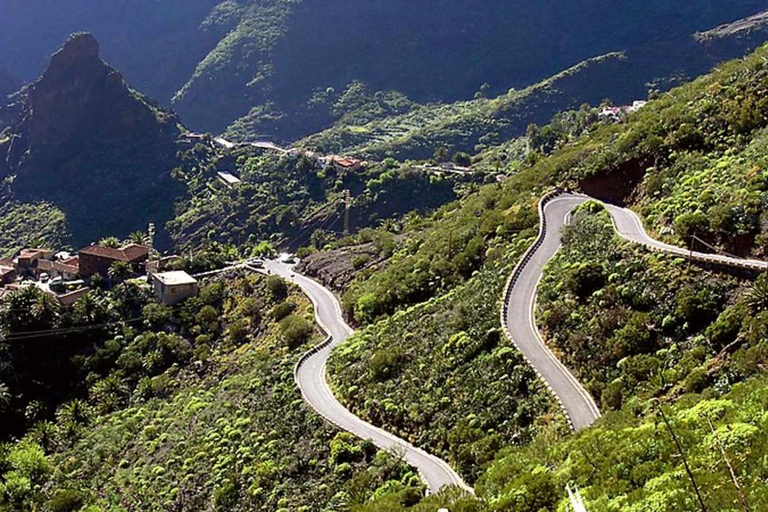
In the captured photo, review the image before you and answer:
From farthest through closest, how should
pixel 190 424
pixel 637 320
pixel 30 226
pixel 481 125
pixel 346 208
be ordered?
pixel 481 125
pixel 30 226
pixel 346 208
pixel 190 424
pixel 637 320

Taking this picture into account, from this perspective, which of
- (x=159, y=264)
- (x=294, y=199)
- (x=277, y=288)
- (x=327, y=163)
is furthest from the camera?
(x=327, y=163)

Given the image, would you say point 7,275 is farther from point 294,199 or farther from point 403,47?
point 403,47

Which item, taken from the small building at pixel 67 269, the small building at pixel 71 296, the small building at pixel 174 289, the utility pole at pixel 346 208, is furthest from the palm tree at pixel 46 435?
the utility pole at pixel 346 208

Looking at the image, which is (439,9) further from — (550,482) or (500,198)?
(550,482)

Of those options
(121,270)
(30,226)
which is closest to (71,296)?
(121,270)

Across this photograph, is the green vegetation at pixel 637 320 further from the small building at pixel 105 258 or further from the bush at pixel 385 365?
the small building at pixel 105 258

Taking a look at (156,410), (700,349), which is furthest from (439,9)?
(700,349)

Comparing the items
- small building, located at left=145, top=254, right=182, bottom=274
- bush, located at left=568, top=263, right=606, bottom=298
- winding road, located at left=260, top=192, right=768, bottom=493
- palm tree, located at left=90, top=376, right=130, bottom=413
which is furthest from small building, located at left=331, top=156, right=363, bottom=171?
bush, located at left=568, top=263, right=606, bottom=298
